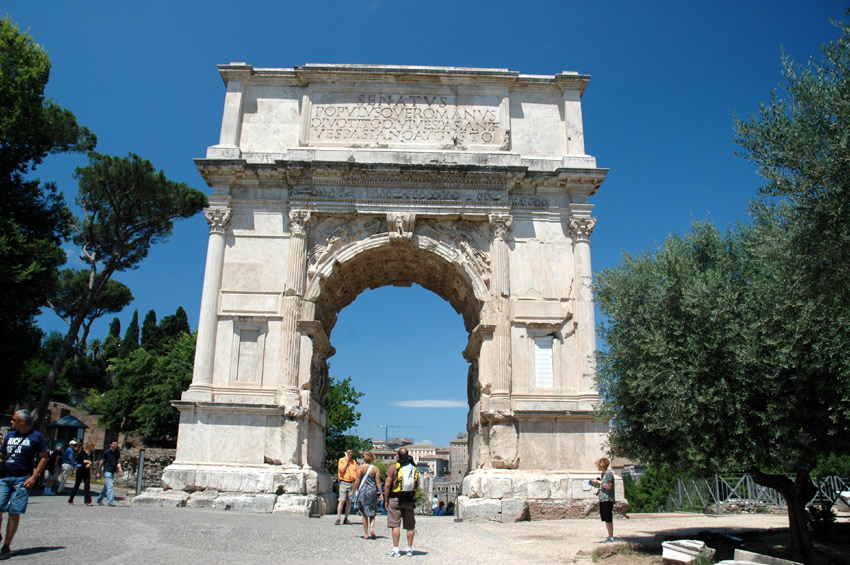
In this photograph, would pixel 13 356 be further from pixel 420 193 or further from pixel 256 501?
pixel 420 193

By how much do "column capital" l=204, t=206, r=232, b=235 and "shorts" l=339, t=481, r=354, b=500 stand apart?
6.95 m

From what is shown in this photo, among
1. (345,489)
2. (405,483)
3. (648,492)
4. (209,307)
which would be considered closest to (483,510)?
(345,489)

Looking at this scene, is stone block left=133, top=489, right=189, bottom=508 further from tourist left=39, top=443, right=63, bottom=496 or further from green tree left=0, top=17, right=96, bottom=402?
green tree left=0, top=17, right=96, bottom=402

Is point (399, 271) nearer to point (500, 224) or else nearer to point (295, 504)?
point (500, 224)

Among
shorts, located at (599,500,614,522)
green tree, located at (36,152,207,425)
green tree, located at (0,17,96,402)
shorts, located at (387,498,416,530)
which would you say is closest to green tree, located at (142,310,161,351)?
green tree, located at (36,152,207,425)

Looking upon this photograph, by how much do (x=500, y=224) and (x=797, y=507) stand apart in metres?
9.06

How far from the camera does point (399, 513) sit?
28.0 ft

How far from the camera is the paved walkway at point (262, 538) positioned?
23.9ft

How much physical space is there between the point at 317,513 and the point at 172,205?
14296mm

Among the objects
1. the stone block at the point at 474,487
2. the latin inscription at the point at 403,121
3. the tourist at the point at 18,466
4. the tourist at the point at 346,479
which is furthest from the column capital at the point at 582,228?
the tourist at the point at 18,466

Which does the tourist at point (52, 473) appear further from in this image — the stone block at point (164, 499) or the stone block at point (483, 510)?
the stone block at point (483, 510)

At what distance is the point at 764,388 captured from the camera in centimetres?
791

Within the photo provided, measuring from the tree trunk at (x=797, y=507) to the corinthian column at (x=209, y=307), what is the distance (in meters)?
11.1

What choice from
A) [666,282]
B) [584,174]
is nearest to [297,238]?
[584,174]
